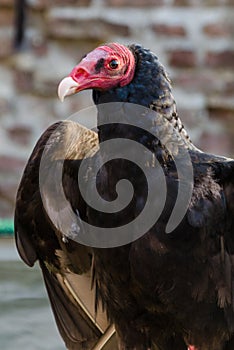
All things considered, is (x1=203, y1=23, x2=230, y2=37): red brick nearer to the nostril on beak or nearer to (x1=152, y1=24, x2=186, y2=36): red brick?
(x1=152, y1=24, x2=186, y2=36): red brick

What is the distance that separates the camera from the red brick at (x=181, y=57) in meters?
3.15

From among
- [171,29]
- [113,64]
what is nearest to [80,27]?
[171,29]

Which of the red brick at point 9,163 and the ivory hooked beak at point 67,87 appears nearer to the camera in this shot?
the ivory hooked beak at point 67,87

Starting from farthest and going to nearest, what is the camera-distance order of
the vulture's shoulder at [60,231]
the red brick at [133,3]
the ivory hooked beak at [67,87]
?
the red brick at [133,3] → the vulture's shoulder at [60,231] → the ivory hooked beak at [67,87]

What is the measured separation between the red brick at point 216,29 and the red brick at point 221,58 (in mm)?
61

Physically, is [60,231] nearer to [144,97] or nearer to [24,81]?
[144,97]

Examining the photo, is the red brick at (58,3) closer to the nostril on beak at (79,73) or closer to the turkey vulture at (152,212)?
the turkey vulture at (152,212)

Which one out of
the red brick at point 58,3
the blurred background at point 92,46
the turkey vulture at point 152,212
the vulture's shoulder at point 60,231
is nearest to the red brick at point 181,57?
the blurred background at point 92,46

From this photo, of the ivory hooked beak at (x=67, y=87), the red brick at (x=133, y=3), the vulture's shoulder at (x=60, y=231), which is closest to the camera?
the ivory hooked beak at (x=67, y=87)

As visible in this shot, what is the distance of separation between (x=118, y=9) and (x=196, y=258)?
5.34ft

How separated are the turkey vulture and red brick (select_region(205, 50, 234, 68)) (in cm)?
140

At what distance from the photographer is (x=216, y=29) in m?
3.14

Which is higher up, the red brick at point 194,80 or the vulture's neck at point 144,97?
the vulture's neck at point 144,97

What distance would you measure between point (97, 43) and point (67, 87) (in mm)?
1570
